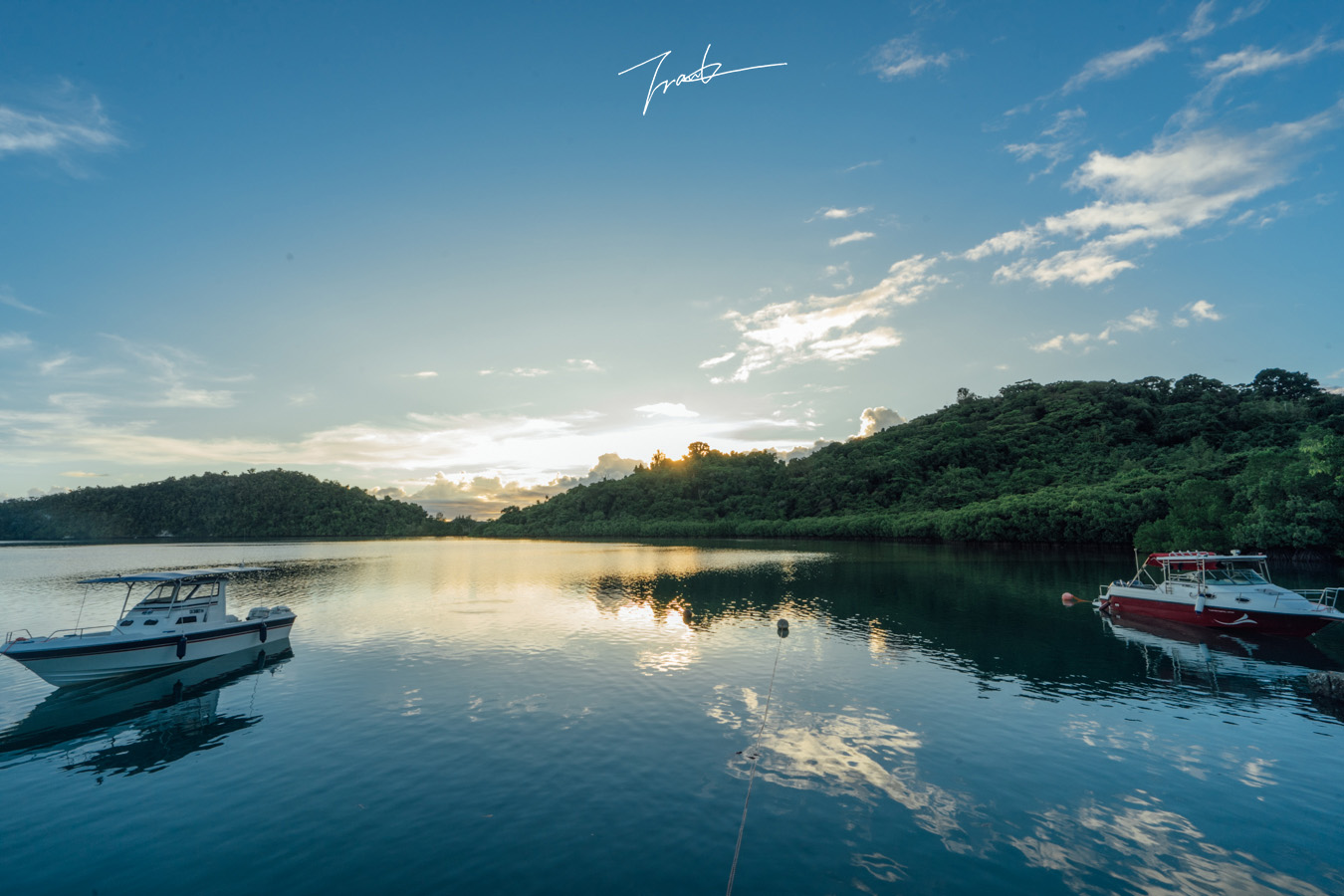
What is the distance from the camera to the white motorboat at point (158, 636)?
32.4 m

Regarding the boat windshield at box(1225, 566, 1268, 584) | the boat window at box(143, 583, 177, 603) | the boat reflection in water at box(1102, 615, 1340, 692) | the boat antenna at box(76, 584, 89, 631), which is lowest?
the boat reflection in water at box(1102, 615, 1340, 692)

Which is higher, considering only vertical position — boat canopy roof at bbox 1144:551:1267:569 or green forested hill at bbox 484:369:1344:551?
green forested hill at bbox 484:369:1344:551

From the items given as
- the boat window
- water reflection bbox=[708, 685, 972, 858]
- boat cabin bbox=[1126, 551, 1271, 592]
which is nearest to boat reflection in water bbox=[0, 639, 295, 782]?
the boat window

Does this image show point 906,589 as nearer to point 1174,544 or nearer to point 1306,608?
point 1306,608

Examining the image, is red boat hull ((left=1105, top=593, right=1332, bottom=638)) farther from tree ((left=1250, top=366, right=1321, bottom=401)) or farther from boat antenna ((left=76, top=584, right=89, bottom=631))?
tree ((left=1250, top=366, right=1321, bottom=401))

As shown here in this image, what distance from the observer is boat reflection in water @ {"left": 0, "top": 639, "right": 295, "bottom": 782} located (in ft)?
79.3

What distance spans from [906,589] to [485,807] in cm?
6110

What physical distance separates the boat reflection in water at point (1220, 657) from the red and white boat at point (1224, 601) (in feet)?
4.07

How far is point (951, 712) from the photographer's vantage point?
27.7 m

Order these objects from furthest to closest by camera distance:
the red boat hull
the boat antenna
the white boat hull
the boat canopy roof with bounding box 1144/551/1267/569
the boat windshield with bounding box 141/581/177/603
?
the boat antenna
the boat canopy roof with bounding box 1144/551/1267/569
the red boat hull
the boat windshield with bounding box 141/581/177/603
the white boat hull

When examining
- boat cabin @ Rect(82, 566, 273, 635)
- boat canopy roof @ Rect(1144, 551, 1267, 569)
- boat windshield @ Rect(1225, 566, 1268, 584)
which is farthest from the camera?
boat canopy roof @ Rect(1144, 551, 1267, 569)

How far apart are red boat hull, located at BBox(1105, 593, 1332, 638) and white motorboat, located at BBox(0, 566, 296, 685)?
224 feet

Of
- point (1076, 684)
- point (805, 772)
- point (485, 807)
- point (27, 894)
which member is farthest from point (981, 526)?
point (27, 894)

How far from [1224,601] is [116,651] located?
73953 mm
